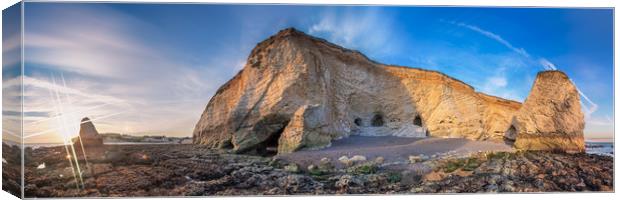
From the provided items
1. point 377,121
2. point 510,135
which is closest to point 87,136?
point 377,121

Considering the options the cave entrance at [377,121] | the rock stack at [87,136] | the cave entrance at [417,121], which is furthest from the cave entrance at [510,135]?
the rock stack at [87,136]

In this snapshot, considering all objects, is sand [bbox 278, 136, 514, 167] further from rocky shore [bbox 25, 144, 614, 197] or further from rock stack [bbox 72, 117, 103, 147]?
rock stack [bbox 72, 117, 103, 147]

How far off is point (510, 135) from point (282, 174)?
12.8 ft

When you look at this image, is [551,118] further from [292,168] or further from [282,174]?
[282,174]

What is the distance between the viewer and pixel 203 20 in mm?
8734

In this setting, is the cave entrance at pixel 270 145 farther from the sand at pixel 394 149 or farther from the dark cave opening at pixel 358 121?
the dark cave opening at pixel 358 121

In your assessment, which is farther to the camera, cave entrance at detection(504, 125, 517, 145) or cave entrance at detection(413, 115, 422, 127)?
cave entrance at detection(413, 115, 422, 127)

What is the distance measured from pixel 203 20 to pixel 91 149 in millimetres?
2510

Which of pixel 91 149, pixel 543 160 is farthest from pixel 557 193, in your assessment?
pixel 91 149

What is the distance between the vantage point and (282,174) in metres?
8.80

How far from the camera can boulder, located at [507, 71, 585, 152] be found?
366 inches

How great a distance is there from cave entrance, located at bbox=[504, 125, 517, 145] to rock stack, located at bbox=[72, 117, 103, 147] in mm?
6449

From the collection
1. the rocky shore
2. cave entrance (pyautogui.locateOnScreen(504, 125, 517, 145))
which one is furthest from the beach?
cave entrance (pyautogui.locateOnScreen(504, 125, 517, 145))

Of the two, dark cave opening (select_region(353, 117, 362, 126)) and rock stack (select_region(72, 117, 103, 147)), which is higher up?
dark cave opening (select_region(353, 117, 362, 126))
